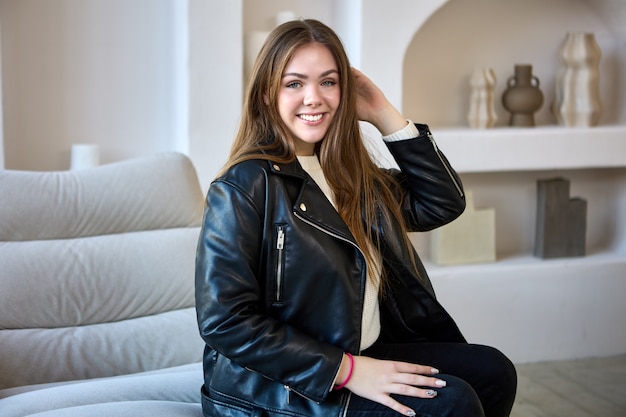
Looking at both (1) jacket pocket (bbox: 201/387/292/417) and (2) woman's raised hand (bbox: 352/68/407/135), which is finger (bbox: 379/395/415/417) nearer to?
(1) jacket pocket (bbox: 201/387/292/417)

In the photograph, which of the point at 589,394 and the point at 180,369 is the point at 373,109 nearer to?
the point at 180,369

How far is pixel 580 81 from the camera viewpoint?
3.87 m

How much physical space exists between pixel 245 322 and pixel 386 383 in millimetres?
277

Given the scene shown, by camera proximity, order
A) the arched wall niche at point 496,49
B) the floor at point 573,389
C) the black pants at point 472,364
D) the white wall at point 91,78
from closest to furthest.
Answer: the black pants at point 472,364 < the floor at point 573,389 < the white wall at point 91,78 < the arched wall niche at point 496,49

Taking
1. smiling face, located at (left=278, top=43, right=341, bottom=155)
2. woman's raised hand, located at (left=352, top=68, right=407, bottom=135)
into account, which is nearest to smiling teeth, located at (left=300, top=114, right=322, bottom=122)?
smiling face, located at (left=278, top=43, right=341, bottom=155)

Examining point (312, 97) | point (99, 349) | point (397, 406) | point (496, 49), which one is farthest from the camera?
point (496, 49)

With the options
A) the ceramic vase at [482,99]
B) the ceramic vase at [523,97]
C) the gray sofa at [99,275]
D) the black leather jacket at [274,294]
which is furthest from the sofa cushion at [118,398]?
the ceramic vase at [523,97]

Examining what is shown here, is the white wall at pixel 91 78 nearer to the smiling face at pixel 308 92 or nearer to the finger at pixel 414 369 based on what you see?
the smiling face at pixel 308 92

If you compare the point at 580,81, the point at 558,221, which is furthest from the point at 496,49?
the point at 558,221

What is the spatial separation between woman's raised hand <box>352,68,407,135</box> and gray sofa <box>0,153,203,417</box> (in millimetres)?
730

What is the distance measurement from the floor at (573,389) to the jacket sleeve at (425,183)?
1346 millimetres

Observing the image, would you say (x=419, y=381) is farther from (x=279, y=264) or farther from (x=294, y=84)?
(x=294, y=84)

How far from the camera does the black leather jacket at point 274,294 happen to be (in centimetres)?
153

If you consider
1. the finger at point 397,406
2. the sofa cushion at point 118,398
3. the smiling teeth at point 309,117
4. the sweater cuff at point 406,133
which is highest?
the smiling teeth at point 309,117
